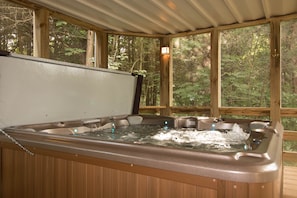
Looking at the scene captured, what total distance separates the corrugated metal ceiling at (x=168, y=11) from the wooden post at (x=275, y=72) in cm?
25

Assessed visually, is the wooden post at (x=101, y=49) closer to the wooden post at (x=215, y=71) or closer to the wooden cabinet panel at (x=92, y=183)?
the wooden post at (x=215, y=71)

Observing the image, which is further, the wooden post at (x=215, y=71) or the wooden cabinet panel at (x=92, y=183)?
the wooden post at (x=215, y=71)

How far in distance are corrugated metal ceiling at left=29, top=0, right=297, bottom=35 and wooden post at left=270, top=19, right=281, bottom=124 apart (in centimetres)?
25

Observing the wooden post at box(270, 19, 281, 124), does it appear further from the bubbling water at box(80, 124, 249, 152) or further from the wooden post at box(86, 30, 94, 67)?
the wooden post at box(86, 30, 94, 67)

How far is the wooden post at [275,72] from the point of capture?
380 centimetres

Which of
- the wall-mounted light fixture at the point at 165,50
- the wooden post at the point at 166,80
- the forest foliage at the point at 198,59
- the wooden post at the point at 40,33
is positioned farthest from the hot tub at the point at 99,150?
the forest foliage at the point at 198,59

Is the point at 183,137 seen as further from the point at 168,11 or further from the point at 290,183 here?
the point at 168,11

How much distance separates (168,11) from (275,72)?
198 centimetres

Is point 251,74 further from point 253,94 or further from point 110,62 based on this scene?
point 110,62

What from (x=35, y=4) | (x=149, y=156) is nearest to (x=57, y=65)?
(x=35, y=4)

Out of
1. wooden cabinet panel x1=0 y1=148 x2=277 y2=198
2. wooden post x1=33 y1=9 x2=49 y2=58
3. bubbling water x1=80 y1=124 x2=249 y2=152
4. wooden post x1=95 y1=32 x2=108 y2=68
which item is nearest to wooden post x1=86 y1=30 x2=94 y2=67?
wooden post x1=95 y1=32 x2=108 y2=68

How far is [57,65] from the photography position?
231 cm

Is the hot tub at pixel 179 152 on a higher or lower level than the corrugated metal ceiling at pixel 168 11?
lower

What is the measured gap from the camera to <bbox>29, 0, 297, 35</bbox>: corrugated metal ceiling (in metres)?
3.18
